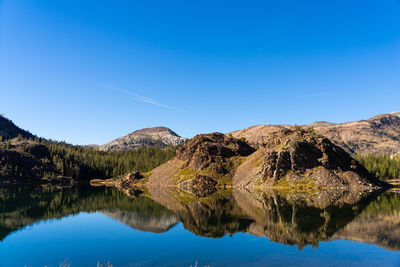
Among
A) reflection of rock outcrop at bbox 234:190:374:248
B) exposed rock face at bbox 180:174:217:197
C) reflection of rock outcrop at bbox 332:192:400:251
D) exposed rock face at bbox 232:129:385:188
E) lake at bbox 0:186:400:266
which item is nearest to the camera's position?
lake at bbox 0:186:400:266

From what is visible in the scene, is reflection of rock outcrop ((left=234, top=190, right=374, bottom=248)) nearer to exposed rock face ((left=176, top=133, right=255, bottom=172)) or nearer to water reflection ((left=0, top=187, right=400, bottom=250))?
water reflection ((left=0, top=187, right=400, bottom=250))

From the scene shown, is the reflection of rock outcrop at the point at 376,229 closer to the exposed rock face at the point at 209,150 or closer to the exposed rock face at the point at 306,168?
the exposed rock face at the point at 306,168

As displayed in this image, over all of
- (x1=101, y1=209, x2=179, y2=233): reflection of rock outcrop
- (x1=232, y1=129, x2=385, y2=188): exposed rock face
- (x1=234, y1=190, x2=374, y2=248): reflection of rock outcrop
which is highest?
(x1=232, y1=129, x2=385, y2=188): exposed rock face

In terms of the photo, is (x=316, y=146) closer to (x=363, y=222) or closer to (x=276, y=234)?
(x=363, y=222)

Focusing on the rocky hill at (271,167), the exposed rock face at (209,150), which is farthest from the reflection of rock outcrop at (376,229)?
the exposed rock face at (209,150)

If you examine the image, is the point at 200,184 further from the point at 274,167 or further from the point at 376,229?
→ the point at 376,229

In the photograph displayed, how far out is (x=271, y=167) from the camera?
13225 centimetres

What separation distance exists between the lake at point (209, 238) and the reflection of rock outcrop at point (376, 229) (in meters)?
0.14

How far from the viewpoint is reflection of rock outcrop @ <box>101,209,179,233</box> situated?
178 feet

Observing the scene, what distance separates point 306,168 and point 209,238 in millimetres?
99655

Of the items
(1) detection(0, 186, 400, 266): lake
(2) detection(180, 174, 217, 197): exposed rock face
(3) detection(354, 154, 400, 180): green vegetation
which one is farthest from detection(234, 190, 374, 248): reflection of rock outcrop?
(3) detection(354, 154, 400, 180): green vegetation

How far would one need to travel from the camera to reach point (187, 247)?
38.9 meters

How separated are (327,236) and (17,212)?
7330cm

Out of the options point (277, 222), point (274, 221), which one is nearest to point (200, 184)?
point (274, 221)
